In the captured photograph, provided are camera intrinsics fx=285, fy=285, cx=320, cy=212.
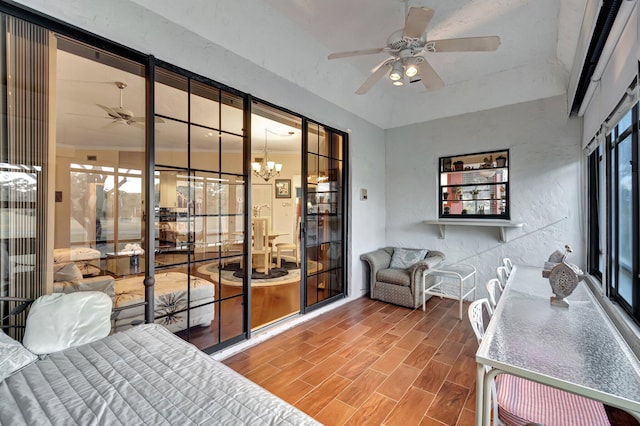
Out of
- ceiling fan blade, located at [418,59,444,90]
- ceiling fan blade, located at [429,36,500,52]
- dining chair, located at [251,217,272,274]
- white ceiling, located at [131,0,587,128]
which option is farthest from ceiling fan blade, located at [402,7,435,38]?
dining chair, located at [251,217,272,274]

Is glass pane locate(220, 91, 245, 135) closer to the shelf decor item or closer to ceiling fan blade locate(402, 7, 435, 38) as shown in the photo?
ceiling fan blade locate(402, 7, 435, 38)

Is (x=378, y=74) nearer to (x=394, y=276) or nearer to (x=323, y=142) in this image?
(x=323, y=142)

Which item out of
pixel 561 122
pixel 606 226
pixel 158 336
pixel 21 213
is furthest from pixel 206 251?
pixel 561 122

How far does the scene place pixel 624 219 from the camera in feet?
6.97

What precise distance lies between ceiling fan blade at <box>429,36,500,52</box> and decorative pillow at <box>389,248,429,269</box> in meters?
2.84

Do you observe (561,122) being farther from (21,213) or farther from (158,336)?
(21,213)

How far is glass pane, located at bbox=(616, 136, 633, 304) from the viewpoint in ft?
6.49

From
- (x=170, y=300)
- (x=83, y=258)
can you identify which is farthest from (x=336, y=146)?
(x=83, y=258)

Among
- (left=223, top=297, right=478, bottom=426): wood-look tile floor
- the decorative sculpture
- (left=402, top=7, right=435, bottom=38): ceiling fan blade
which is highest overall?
(left=402, top=7, right=435, bottom=38): ceiling fan blade

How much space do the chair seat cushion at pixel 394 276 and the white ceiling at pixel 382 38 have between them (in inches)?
92.0

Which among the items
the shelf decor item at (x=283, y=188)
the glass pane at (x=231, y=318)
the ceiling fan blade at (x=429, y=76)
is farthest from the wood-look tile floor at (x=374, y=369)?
the shelf decor item at (x=283, y=188)

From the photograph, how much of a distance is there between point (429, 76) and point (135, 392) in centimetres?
288

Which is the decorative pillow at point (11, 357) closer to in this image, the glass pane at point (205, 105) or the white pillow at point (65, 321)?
the white pillow at point (65, 321)

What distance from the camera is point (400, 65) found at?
2.36 meters
